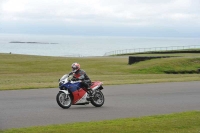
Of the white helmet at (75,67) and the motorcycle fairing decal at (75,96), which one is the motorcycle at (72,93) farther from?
the white helmet at (75,67)

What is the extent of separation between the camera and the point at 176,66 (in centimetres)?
3659

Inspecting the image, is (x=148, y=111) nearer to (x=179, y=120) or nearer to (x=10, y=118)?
(x=179, y=120)

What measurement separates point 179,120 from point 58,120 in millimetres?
3163

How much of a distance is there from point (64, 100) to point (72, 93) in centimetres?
34

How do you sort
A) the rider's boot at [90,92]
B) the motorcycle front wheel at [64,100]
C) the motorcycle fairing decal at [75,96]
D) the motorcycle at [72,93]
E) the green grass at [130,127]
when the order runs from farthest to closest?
the rider's boot at [90,92], the motorcycle fairing decal at [75,96], the motorcycle front wheel at [64,100], the motorcycle at [72,93], the green grass at [130,127]

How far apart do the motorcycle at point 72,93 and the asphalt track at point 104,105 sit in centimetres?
23

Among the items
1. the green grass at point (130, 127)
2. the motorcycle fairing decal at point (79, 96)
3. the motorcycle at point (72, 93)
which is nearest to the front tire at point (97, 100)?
the motorcycle at point (72, 93)

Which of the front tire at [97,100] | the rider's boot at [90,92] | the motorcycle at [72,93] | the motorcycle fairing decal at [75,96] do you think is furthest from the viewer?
the front tire at [97,100]

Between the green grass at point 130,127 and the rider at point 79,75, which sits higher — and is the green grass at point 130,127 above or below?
below

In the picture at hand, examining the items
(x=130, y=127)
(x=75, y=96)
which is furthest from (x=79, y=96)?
(x=130, y=127)

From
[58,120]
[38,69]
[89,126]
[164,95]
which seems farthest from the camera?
[38,69]

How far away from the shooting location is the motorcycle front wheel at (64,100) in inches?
545

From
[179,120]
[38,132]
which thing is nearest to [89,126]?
[38,132]

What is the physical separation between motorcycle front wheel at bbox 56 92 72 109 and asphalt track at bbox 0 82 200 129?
0.16m
